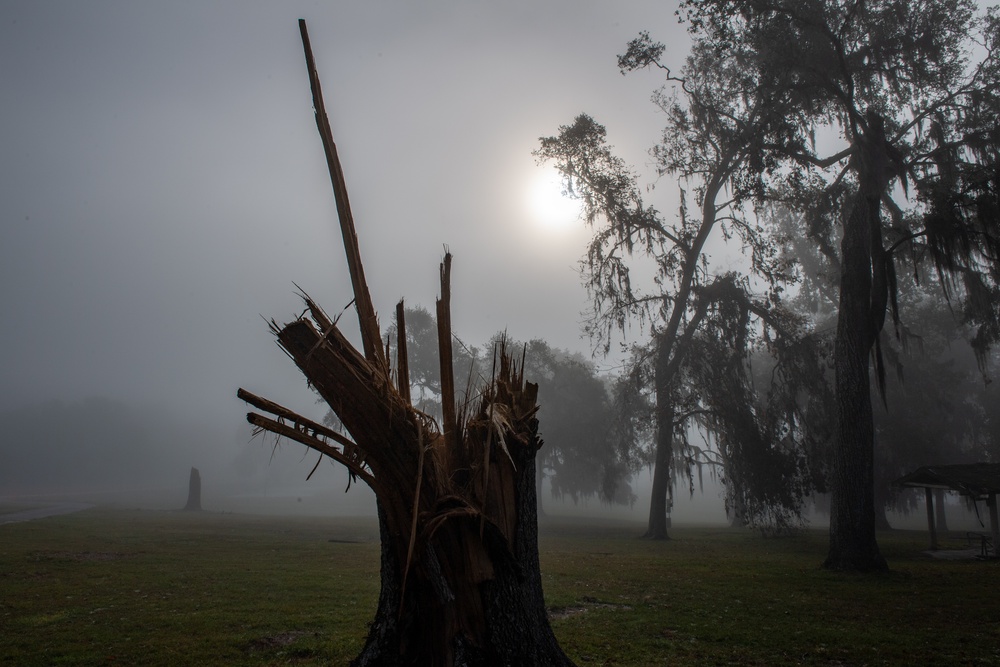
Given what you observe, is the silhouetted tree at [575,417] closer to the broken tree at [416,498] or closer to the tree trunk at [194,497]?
the tree trunk at [194,497]

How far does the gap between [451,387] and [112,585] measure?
11.1 m

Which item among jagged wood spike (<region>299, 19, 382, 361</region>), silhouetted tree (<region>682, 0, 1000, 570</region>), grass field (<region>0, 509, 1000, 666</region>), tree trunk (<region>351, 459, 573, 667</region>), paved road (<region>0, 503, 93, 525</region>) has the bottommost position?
paved road (<region>0, 503, 93, 525</region>)

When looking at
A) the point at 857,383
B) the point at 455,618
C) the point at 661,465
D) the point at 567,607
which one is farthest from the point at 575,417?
the point at 455,618

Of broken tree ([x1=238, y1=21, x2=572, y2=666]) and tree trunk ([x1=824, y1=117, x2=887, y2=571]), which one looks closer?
broken tree ([x1=238, y1=21, x2=572, y2=666])

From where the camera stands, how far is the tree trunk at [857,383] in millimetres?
14736

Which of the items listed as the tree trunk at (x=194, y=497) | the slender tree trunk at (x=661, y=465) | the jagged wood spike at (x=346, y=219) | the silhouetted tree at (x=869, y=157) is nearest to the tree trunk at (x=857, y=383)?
the silhouetted tree at (x=869, y=157)

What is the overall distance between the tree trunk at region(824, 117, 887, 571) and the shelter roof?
4449 mm

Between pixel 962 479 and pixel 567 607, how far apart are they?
14.8 metres

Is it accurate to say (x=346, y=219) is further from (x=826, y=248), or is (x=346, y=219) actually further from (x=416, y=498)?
(x=826, y=248)

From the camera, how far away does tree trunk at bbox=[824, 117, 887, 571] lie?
14.7 meters

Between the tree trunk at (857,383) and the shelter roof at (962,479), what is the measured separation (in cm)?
445

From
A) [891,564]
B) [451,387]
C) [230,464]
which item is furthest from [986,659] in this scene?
[230,464]

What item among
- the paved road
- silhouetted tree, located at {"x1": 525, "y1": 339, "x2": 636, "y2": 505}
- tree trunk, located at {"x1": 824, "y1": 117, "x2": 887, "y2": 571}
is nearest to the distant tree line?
tree trunk, located at {"x1": 824, "y1": 117, "x2": 887, "y2": 571}

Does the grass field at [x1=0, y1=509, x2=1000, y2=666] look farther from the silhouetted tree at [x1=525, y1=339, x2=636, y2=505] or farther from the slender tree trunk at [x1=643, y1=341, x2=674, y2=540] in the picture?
the silhouetted tree at [x1=525, y1=339, x2=636, y2=505]
